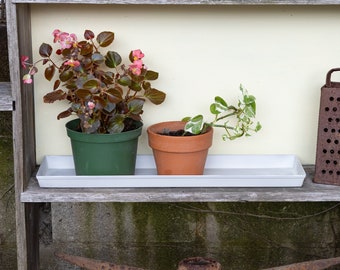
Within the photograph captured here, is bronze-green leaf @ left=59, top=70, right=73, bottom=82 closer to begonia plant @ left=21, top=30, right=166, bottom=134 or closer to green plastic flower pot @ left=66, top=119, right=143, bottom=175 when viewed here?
begonia plant @ left=21, top=30, right=166, bottom=134

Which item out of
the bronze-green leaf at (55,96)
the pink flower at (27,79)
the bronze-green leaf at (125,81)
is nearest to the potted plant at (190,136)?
the bronze-green leaf at (125,81)

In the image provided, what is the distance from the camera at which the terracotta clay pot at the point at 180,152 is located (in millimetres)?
1754

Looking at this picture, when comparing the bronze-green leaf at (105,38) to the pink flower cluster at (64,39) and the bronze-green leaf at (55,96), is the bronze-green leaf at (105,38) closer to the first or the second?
the pink flower cluster at (64,39)

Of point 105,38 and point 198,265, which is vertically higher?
point 105,38

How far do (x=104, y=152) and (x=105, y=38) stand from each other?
33cm

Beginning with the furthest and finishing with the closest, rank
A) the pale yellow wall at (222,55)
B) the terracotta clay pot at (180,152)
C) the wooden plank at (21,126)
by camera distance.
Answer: the pale yellow wall at (222,55) < the terracotta clay pot at (180,152) < the wooden plank at (21,126)

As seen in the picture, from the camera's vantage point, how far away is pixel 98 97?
1697 mm

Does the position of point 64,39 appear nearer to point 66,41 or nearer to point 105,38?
point 66,41

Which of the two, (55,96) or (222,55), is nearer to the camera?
(55,96)

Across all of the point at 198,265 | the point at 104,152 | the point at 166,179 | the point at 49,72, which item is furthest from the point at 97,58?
the point at 198,265

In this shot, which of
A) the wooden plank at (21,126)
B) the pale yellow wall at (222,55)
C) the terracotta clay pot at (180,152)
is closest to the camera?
the wooden plank at (21,126)

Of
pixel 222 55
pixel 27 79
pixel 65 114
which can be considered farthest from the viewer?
pixel 222 55

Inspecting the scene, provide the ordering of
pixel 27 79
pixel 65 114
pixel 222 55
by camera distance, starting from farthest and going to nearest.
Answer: pixel 222 55 → pixel 65 114 → pixel 27 79

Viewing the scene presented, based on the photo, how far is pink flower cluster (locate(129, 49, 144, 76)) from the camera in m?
1.73
